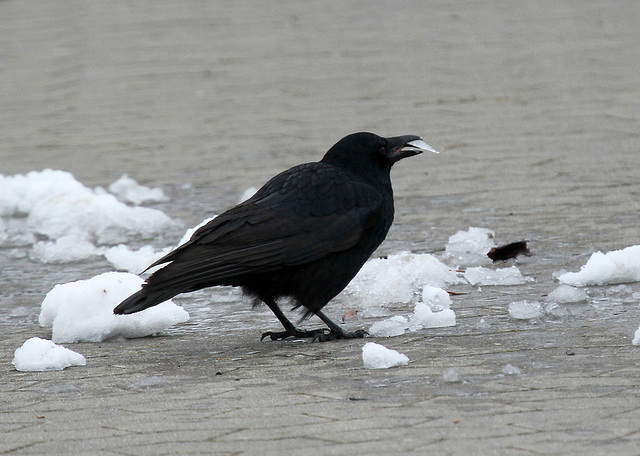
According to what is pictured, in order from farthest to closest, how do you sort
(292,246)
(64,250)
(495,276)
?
(64,250) < (495,276) < (292,246)

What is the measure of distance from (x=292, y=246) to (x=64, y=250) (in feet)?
8.94

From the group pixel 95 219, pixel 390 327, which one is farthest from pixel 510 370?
pixel 95 219

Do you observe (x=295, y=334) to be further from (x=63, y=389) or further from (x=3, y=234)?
(x=3, y=234)

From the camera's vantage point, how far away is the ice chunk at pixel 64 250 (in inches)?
292

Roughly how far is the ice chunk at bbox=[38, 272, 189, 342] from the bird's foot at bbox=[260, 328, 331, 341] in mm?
557

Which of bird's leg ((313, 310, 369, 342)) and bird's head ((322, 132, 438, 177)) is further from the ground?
bird's head ((322, 132, 438, 177))

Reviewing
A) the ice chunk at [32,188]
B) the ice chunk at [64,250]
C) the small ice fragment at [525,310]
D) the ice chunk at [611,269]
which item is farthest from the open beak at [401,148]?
the ice chunk at [32,188]

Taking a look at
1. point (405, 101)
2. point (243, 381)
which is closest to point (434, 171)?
point (405, 101)

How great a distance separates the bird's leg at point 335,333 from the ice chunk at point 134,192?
364cm

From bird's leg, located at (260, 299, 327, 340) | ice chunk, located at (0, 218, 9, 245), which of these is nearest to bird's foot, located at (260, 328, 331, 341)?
bird's leg, located at (260, 299, 327, 340)

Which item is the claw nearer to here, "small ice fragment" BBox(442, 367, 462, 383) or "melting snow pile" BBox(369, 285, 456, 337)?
"melting snow pile" BBox(369, 285, 456, 337)

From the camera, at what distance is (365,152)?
5.64 m

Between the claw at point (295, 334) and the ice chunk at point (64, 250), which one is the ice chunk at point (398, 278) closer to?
the claw at point (295, 334)

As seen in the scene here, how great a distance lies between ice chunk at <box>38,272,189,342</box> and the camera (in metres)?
5.53
